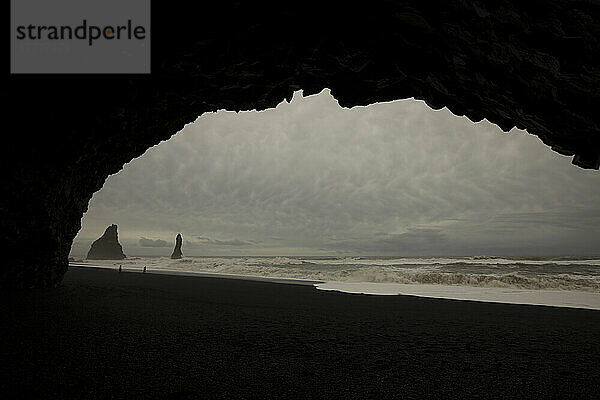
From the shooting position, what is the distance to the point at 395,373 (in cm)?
440

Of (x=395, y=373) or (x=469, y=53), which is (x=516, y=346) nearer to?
(x=395, y=373)

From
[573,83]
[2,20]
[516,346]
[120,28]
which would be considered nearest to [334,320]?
[516,346]

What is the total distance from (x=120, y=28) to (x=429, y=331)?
9.29m

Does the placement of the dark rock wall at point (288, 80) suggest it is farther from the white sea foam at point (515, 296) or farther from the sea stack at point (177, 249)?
the sea stack at point (177, 249)

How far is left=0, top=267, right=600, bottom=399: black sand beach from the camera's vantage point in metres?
3.78

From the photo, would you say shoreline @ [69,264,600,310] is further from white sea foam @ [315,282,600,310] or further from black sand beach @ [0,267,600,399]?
black sand beach @ [0,267,600,399]

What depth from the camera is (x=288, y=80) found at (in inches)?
429

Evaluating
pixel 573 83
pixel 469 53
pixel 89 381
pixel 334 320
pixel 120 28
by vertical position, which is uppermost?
pixel 120 28

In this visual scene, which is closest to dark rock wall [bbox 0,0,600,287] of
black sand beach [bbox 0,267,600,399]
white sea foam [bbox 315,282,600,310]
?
black sand beach [bbox 0,267,600,399]

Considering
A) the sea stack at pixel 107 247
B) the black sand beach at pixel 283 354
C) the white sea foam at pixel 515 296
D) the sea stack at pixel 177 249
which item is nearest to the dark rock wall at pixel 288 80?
the black sand beach at pixel 283 354

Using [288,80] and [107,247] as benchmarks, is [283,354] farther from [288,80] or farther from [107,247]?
[107,247]

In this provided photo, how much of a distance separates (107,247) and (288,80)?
A: 260ft

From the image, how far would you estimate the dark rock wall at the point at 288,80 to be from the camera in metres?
6.99

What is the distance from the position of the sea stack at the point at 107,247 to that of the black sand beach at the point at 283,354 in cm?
7628
